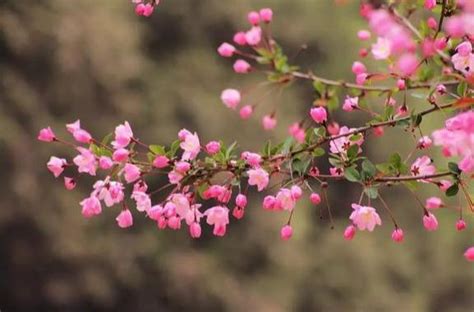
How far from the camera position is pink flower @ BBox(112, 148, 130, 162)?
0.89 meters

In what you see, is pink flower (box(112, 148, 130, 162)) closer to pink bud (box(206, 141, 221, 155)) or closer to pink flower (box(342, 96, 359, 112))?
pink bud (box(206, 141, 221, 155))

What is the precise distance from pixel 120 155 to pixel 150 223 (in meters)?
3.11

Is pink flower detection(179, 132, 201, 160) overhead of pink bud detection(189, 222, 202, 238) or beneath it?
overhead

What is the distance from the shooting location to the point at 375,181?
3.10 feet

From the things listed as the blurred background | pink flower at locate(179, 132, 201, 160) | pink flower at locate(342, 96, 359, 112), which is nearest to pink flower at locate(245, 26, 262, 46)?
pink flower at locate(342, 96, 359, 112)

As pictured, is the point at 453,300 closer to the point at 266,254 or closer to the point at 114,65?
the point at 266,254

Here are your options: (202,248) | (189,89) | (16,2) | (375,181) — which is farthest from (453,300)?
(375,181)

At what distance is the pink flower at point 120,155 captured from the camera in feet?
2.93

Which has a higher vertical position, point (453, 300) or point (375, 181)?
point (375, 181)

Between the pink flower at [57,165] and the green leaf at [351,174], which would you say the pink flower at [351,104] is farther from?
the pink flower at [57,165]

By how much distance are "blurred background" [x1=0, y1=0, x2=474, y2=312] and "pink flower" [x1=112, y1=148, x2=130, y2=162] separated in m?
3.01

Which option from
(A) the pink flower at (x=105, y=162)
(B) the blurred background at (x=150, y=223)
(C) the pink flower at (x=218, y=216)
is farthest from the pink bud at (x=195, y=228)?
(B) the blurred background at (x=150, y=223)

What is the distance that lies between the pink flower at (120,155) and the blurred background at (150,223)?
3009 mm

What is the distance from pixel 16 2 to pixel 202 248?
4.77ft
